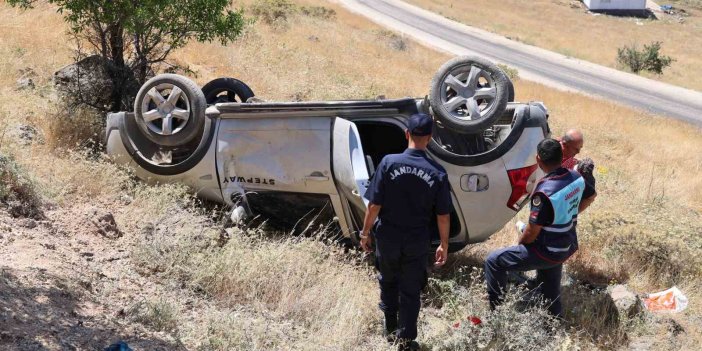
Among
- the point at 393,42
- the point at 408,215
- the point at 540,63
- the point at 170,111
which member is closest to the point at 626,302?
the point at 408,215

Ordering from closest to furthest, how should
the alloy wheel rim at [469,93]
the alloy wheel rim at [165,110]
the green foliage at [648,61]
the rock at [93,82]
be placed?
the alloy wheel rim at [469,93] → the alloy wheel rim at [165,110] → the rock at [93,82] → the green foliage at [648,61]

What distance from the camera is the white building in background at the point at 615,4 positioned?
70750mm

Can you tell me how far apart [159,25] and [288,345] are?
537 cm

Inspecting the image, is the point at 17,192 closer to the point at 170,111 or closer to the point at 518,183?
the point at 170,111

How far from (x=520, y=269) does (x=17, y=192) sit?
4094mm

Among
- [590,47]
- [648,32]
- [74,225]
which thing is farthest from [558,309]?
[648,32]

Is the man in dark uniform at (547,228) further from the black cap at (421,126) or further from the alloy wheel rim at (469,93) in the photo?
the alloy wheel rim at (469,93)

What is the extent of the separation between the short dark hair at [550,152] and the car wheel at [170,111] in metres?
3.23

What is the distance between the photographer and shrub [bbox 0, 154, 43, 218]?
17.8 ft

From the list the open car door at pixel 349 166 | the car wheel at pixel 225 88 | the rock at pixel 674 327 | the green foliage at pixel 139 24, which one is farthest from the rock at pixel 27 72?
the rock at pixel 674 327

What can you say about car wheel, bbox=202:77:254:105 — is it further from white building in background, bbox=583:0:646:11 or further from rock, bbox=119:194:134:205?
white building in background, bbox=583:0:646:11

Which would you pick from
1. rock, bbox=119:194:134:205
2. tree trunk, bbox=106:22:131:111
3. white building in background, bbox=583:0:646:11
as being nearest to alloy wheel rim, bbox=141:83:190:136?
rock, bbox=119:194:134:205

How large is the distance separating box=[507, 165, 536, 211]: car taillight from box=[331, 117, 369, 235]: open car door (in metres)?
1.27

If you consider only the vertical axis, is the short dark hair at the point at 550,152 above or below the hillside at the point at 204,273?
above
